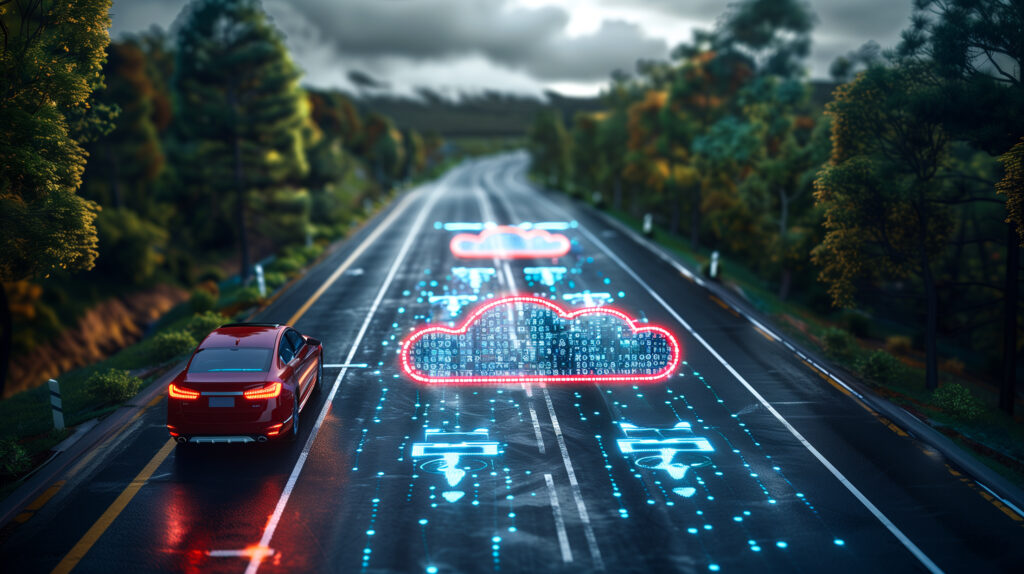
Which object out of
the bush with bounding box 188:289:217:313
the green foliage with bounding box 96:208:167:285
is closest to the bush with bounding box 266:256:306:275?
the bush with bounding box 188:289:217:313

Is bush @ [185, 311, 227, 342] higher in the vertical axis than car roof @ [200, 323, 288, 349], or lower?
lower

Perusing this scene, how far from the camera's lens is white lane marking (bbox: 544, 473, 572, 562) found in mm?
7832

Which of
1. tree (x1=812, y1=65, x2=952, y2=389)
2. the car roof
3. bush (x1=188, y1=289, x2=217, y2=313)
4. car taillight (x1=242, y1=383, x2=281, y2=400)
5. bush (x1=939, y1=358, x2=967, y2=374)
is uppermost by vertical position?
tree (x1=812, y1=65, x2=952, y2=389)

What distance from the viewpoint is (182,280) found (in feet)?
127

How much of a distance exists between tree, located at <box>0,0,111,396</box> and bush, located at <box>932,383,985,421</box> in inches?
649

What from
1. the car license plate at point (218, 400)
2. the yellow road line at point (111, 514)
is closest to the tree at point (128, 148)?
the yellow road line at point (111, 514)

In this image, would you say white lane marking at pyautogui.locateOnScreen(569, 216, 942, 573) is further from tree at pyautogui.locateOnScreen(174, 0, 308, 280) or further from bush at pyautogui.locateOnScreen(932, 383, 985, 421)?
tree at pyautogui.locateOnScreen(174, 0, 308, 280)

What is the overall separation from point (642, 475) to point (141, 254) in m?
32.5

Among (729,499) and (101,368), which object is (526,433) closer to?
(729,499)

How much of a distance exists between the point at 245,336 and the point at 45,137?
4.72 meters

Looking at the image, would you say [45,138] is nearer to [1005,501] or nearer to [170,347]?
[170,347]

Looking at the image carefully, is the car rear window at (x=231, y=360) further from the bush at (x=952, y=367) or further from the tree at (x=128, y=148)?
the tree at (x=128, y=148)

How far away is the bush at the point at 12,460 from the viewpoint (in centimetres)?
954

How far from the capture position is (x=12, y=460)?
965 centimetres
